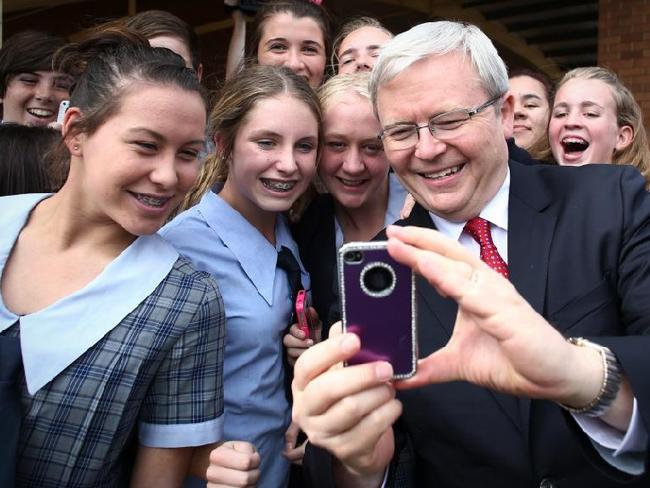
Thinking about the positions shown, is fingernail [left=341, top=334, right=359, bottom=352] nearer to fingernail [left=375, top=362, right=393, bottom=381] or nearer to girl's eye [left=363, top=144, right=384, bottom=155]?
fingernail [left=375, top=362, right=393, bottom=381]

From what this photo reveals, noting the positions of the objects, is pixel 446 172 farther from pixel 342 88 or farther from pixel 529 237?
pixel 342 88

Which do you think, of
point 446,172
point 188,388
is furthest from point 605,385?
point 188,388

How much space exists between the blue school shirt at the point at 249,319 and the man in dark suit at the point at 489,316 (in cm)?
48

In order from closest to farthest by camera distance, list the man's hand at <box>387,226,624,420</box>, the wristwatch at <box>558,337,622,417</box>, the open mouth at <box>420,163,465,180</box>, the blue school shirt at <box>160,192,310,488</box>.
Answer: the man's hand at <box>387,226,624,420</box>
the wristwatch at <box>558,337,622,417</box>
the open mouth at <box>420,163,465,180</box>
the blue school shirt at <box>160,192,310,488</box>

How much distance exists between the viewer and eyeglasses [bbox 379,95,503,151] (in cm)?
182

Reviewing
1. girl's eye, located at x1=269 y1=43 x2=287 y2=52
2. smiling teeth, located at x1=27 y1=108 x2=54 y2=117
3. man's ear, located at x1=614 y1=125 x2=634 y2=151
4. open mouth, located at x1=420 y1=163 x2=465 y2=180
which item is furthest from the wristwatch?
smiling teeth, located at x1=27 y1=108 x2=54 y2=117

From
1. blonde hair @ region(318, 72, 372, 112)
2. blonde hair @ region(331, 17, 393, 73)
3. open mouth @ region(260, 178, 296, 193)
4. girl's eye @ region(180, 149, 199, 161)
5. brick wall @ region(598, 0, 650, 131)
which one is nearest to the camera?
girl's eye @ region(180, 149, 199, 161)

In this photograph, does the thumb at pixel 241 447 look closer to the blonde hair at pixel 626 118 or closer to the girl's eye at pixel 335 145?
the girl's eye at pixel 335 145

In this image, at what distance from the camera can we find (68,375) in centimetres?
153

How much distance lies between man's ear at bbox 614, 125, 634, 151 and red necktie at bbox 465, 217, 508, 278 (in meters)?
2.30

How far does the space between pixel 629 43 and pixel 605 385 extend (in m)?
6.57

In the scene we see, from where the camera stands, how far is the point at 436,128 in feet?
6.05

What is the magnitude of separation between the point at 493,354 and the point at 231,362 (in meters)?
0.99

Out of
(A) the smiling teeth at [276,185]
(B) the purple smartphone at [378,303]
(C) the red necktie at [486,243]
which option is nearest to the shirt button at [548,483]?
(C) the red necktie at [486,243]
